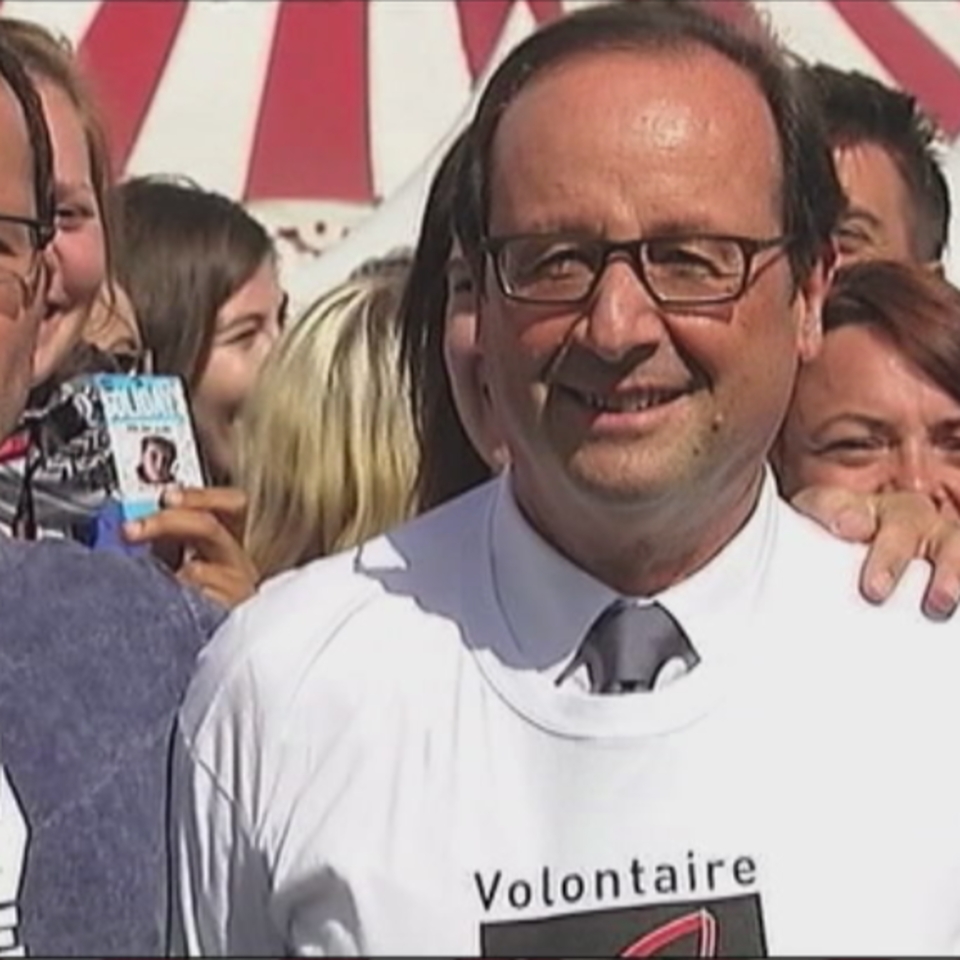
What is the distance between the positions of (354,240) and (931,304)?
56.9 inches

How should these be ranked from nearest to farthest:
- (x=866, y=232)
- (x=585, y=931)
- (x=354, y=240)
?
(x=585, y=931), (x=866, y=232), (x=354, y=240)

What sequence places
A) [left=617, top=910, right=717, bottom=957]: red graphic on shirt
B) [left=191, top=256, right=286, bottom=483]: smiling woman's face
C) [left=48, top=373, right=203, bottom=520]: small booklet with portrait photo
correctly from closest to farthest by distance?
[left=617, top=910, right=717, bottom=957]: red graphic on shirt, [left=48, top=373, right=203, bottom=520]: small booklet with portrait photo, [left=191, top=256, right=286, bottom=483]: smiling woman's face

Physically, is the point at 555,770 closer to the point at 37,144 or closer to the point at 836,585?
the point at 836,585

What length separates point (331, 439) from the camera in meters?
2.17

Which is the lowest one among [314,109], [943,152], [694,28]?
[314,109]

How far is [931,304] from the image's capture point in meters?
1.84

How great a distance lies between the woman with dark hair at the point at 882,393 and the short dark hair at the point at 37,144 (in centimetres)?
55

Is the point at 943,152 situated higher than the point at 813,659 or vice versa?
the point at 813,659

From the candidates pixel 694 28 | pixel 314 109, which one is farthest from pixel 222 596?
pixel 314 109

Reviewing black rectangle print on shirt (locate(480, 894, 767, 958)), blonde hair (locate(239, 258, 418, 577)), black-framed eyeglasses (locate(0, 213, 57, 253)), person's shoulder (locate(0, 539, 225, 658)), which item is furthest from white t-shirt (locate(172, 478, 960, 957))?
blonde hair (locate(239, 258, 418, 577))

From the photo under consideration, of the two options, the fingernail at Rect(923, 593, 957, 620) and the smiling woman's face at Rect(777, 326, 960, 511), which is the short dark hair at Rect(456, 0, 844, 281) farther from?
the smiling woman's face at Rect(777, 326, 960, 511)

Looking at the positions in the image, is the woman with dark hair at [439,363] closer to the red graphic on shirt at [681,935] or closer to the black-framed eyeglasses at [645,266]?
the black-framed eyeglasses at [645,266]

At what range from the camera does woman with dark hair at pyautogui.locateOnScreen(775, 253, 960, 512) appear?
181 centimetres

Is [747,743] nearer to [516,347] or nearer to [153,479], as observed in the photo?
[516,347]
